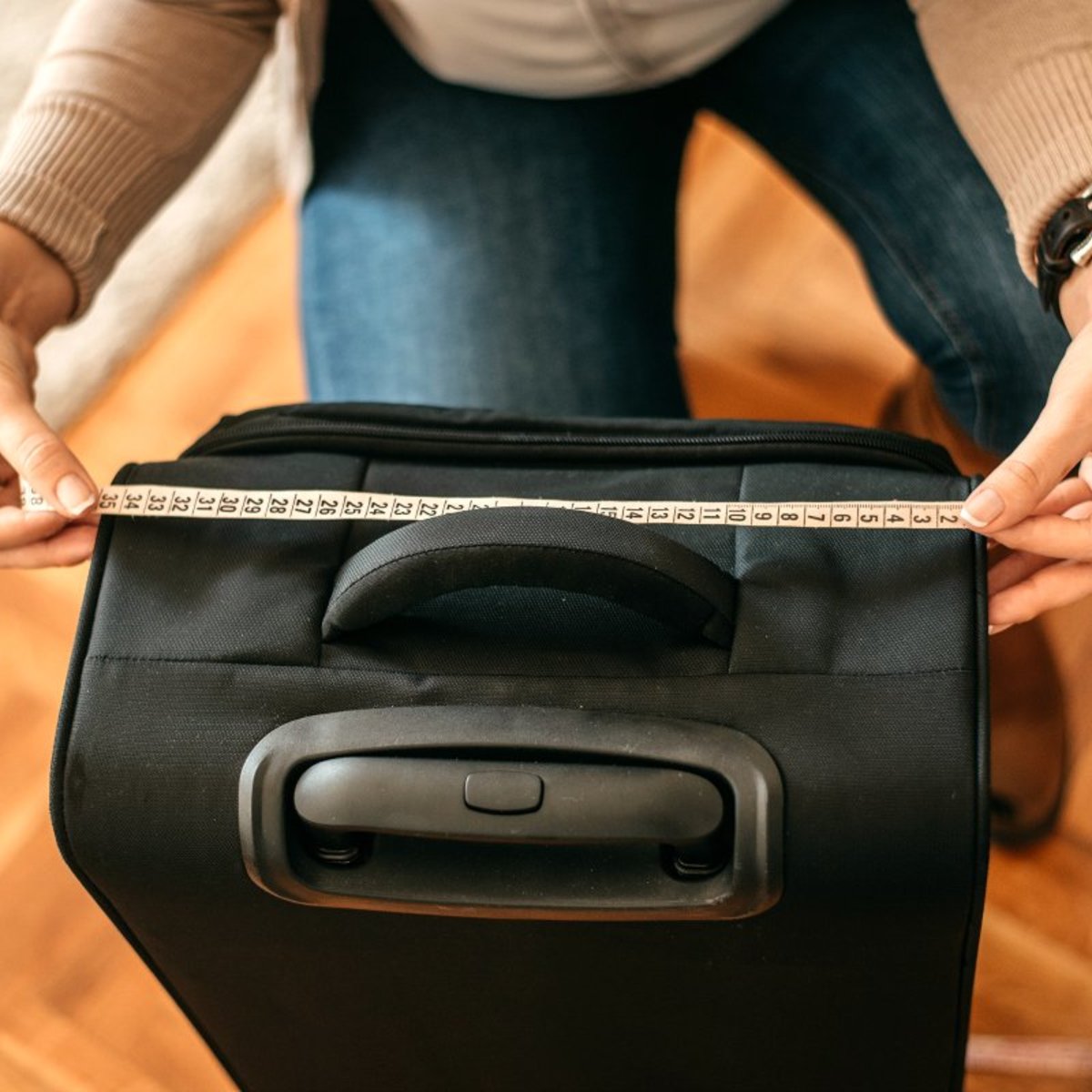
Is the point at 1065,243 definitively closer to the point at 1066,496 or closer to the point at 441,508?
the point at 1066,496

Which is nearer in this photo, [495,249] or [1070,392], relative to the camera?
[1070,392]

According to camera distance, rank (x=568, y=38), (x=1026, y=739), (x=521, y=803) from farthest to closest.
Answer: (x=1026, y=739) → (x=568, y=38) → (x=521, y=803)

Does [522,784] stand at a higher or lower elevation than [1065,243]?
lower

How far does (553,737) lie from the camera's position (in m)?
0.57

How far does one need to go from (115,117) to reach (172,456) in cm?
62

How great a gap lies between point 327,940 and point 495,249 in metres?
0.54

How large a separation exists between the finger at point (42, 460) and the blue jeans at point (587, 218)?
30 centimetres

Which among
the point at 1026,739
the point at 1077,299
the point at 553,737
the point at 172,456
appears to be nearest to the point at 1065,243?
the point at 1077,299

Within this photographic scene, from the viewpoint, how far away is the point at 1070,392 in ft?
2.10

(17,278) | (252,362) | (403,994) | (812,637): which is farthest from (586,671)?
(252,362)

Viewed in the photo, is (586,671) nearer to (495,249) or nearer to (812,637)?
(812,637)

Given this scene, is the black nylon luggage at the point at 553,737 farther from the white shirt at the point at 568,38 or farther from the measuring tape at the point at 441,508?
the white shirt at the point at 568,38

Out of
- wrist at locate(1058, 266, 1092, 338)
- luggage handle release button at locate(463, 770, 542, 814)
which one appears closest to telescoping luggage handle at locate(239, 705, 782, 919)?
luggage handle release button at locate(463, 770, 542, 814)

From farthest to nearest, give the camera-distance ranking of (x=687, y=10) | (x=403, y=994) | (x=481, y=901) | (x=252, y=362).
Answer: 1. (x=252, y=362)
2. (x=687, y=10)
3. (x=403, y=994)
4. (x=481, y=901)
